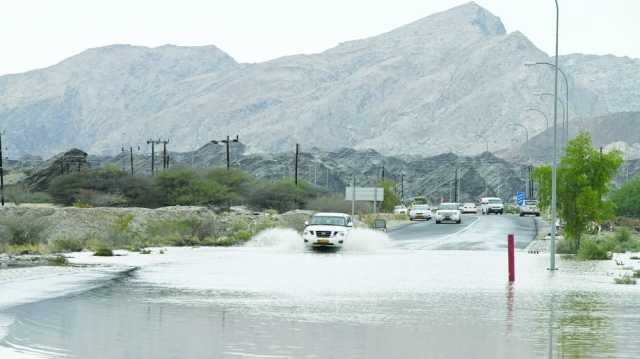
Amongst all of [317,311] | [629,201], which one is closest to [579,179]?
[317,311]

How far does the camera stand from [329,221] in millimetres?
48812

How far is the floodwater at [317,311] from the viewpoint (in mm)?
15547

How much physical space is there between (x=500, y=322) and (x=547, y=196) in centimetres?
2658

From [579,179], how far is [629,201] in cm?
7440

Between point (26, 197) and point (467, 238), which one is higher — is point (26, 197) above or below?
above

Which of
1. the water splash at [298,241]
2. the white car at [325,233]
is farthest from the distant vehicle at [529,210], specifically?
the white car at [325,233]

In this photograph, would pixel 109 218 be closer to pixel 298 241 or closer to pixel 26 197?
pixel 298 241

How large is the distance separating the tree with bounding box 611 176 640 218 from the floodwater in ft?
264

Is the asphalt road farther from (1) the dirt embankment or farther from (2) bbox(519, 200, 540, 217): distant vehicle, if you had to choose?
(2) bbox(519, 200, 540, 217): distant vehicle

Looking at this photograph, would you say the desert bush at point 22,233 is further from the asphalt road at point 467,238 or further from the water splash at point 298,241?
the asphalt road at point 467,238

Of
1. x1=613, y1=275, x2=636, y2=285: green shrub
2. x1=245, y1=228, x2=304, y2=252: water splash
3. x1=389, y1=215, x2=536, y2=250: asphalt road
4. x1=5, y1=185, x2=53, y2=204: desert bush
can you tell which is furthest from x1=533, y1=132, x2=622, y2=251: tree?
x1=5, y1=185, x2=53, y2=204: desert bush

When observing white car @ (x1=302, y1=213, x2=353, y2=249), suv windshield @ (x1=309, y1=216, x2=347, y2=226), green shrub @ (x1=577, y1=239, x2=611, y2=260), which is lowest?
green shrub @ (x1=577, y1=239, x2=611, y2=260)

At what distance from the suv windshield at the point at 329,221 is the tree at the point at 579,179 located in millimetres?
8527

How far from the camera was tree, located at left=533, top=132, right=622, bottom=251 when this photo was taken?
4412 cm
